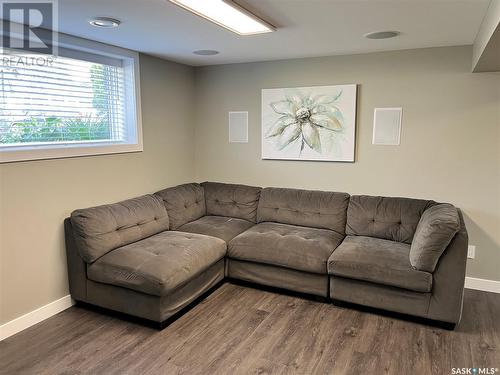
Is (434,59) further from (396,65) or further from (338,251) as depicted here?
(338,251)

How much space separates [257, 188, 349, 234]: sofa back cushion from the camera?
363 centimetres

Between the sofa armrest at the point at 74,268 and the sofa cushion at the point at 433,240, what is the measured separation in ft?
8.27

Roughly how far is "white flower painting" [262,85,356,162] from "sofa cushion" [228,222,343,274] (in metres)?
0.86

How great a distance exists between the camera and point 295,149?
399cm

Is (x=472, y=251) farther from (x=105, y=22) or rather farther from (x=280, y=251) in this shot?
(x=105, y=22)

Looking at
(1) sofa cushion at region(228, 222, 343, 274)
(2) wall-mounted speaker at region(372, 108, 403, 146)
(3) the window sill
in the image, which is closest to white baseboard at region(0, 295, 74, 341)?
(3) the window sill

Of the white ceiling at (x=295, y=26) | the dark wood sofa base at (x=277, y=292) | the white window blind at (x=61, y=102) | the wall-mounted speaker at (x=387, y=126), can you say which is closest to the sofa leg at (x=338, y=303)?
the dark wood sofa base at (x=277, y=292)

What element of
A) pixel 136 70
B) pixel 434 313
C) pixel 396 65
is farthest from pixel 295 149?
pixel 434 313

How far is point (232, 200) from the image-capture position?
4.12 m

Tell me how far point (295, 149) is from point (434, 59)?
1.53 m

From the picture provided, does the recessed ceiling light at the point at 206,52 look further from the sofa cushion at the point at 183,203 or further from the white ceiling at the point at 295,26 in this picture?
the sofa cushion at the point at 183,203

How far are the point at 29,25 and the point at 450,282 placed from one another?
3.49m

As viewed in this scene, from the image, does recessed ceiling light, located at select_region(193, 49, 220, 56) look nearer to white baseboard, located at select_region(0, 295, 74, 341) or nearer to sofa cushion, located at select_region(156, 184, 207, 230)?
sofa cushion, located at select_region(156, 184, 207, 230)

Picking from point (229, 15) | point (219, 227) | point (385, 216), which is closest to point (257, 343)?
point (219, 227)
